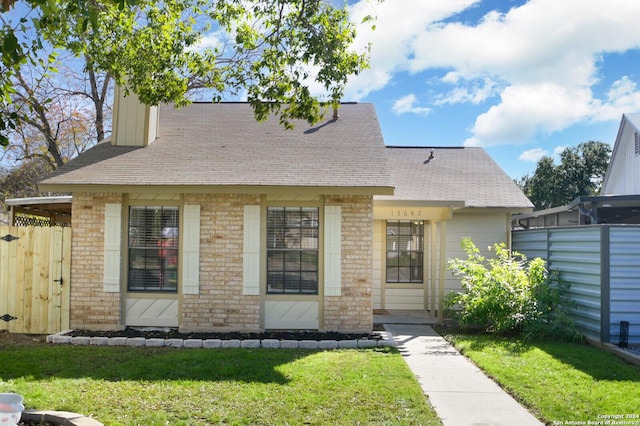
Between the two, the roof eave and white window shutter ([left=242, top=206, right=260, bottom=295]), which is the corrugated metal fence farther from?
white window shutter ([left=242, top=206, right=260, bottom=295])

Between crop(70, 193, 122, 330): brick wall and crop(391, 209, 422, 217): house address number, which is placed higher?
crop(391, 209, 422, 217): house address number

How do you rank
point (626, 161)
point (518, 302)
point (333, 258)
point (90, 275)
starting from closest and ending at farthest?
point (518, 302) → point (333, 258) → point (90, 275) → point (626, 161)

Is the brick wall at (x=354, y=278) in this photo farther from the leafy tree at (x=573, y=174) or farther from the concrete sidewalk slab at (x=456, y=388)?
the leafy tree at (x=573, y=174)

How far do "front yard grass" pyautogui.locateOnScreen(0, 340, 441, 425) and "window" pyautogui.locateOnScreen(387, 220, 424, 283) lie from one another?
4529 mm

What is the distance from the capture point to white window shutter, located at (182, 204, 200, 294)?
9484mm

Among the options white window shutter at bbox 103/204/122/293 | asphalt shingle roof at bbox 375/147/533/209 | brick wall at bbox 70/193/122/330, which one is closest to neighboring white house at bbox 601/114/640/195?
asphalt shingle roof at bbox 375/147/533/209

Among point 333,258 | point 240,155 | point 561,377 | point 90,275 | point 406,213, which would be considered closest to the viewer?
point 561,377

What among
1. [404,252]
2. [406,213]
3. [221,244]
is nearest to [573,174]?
[404,252]

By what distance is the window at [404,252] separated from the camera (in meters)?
12.5

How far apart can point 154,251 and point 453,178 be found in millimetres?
7484

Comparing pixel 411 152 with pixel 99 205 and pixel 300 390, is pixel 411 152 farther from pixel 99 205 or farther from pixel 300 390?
pixel 300 390

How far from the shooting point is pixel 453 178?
526 inches

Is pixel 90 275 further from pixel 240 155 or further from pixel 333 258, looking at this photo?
pixel 333 258

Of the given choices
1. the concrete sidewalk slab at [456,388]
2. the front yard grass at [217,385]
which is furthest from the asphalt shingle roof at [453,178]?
the front yard grass at [217,385]
